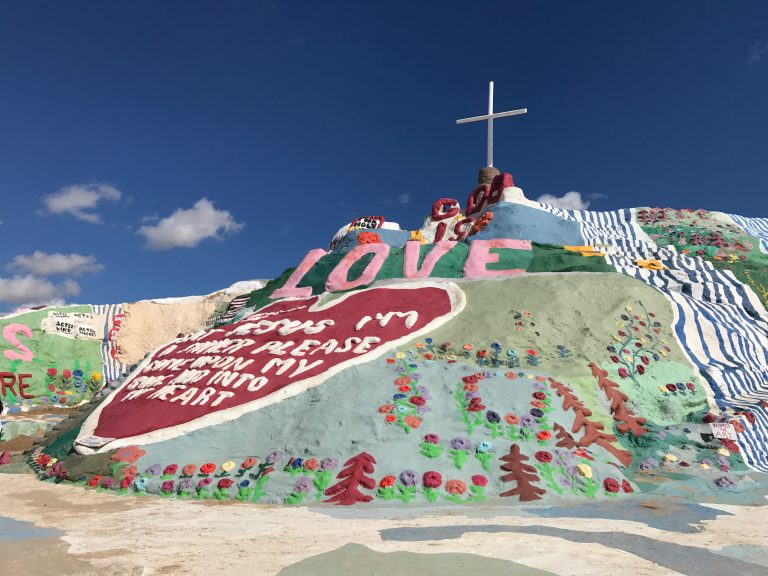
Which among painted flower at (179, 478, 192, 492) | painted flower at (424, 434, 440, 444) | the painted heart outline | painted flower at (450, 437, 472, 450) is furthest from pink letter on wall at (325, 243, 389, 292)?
painted flower at (179, 478, 192, 492)

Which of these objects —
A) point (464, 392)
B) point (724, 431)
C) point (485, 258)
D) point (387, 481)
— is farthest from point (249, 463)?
point (485, 258)

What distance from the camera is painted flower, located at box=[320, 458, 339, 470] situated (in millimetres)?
6496

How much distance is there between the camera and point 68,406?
2016cm

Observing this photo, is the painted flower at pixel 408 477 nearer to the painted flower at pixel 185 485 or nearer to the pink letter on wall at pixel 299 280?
the painted flower at pixel 185 485

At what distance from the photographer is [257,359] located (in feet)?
31.0

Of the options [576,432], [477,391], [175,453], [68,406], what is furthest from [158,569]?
[68,406]

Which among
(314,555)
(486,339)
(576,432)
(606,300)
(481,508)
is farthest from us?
(606,300)

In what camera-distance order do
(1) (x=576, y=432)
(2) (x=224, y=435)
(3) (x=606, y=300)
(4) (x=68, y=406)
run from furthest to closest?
(4) (x=68, y=406) → (3) (x=606, y=300) → (2) (x=224, y=435) → (1) (x=576, y=432)

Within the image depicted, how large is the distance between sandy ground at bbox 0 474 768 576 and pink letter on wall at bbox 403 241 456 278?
25.3ft

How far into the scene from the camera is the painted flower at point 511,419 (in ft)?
23.3

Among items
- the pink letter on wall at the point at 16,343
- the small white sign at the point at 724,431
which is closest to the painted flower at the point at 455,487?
the small white sign at the point at 724,431

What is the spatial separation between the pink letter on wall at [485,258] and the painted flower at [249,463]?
696 centimetres

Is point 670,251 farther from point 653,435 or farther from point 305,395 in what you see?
point 305,395

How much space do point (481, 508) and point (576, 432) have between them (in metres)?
2.24
